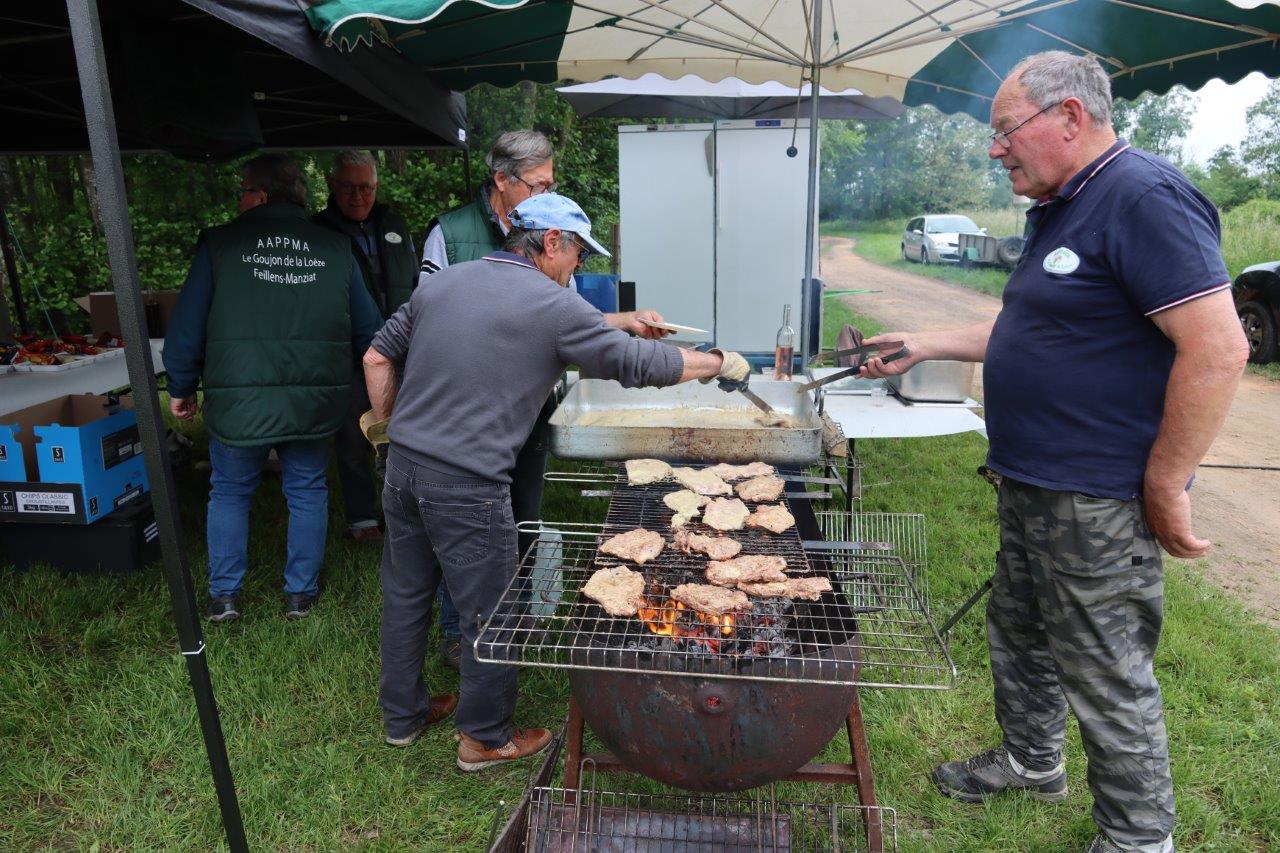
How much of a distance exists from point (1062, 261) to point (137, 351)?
242 cm

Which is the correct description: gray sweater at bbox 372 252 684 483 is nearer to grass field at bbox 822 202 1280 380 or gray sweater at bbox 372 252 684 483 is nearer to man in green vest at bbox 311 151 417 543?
man in green vest at bbox 311 151 417 543

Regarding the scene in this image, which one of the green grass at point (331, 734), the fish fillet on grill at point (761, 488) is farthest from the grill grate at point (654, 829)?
the fish fillet on grill at point (761, 488)

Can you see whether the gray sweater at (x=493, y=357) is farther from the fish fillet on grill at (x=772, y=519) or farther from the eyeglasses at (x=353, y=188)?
the eyeglasses at (x=353, y=188)

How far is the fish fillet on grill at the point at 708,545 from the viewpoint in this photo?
93.0 inches

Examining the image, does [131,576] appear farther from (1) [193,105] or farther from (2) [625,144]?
(2) [625,144]

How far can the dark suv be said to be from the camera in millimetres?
9969

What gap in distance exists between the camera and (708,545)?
2.40m

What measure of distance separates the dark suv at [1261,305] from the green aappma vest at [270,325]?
11.0 meters

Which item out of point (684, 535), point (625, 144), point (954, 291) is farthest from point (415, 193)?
point (954, 291)

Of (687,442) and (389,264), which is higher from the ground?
(389,264)

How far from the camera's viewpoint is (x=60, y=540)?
4301 millimetres

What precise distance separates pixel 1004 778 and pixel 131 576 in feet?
14.3

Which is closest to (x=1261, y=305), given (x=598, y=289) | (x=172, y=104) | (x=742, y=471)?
(x=598, y=289)

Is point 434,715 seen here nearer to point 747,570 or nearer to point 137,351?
point 747,570
